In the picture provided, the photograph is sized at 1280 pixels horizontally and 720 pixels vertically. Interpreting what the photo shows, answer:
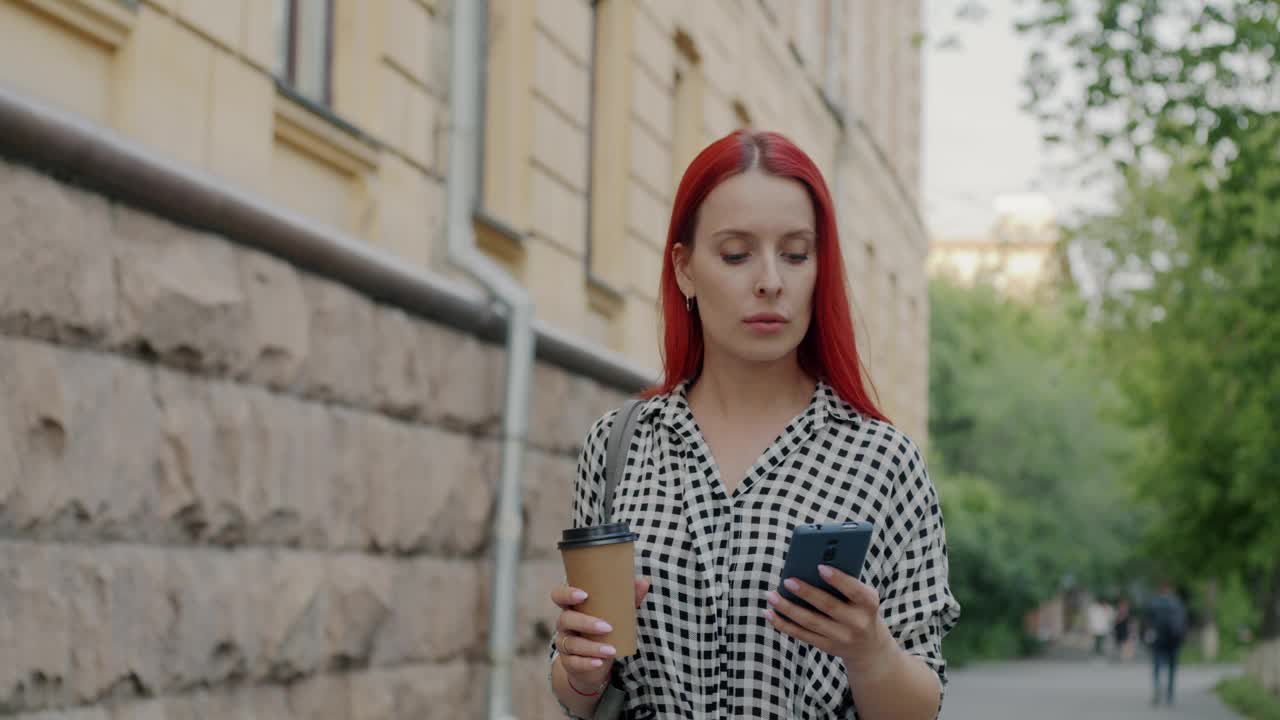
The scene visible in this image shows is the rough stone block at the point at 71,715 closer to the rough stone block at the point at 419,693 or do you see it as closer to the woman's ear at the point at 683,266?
the rough stone block at the point at 419,693

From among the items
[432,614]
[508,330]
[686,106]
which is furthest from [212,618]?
[686,106]

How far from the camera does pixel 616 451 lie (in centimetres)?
301

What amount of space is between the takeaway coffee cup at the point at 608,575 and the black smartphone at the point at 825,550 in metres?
0.23

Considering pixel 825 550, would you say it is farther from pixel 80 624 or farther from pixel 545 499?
pixel 545 499

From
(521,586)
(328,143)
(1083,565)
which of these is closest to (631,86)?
(521,586)

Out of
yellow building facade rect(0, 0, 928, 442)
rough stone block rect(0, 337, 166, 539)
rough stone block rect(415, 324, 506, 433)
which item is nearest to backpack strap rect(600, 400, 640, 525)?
yellow building facade rect(0, 0, 928, 442)

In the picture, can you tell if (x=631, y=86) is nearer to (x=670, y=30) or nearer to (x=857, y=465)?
(x=670, y=30)

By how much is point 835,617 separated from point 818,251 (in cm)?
60

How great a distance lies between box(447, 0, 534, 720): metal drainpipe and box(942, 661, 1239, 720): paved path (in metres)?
14.2

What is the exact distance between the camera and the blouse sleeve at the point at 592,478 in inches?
119

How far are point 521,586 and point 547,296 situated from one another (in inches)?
69.2

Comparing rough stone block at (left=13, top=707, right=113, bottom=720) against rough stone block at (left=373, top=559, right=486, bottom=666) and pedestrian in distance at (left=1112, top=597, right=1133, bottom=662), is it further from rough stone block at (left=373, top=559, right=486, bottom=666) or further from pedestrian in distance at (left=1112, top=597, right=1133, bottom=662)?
pedestrian in distance at (left=1112, top=597, right=1133, bottom=662)

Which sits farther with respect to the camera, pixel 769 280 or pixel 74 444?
pixel 74 444

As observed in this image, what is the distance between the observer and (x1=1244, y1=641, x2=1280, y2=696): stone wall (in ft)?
92.4
